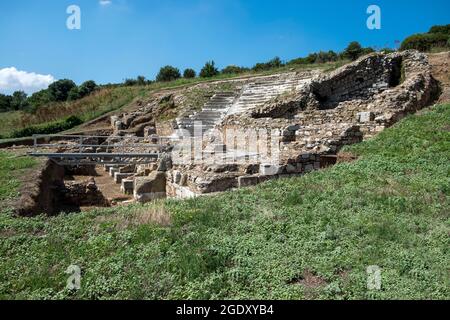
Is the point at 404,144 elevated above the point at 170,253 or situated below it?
above

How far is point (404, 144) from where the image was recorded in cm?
993

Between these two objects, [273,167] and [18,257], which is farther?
[273,167]

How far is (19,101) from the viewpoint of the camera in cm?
5206

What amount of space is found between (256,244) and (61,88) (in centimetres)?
4946

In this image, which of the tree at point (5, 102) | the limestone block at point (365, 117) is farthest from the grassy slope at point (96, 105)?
the tree at point (5, 102)

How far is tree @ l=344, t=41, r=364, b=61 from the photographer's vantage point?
29016 millimetres

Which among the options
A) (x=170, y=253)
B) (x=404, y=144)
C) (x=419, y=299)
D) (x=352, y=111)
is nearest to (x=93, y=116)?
(x=352, y=111)

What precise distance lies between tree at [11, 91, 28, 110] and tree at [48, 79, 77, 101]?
3481 mm

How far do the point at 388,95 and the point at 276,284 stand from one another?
11.2 metres

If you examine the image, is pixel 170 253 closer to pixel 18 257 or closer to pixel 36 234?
pixel 18 257

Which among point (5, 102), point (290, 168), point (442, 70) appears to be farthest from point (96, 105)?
point (5, 102)

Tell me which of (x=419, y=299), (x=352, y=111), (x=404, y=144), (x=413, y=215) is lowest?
(x=419, y=299)

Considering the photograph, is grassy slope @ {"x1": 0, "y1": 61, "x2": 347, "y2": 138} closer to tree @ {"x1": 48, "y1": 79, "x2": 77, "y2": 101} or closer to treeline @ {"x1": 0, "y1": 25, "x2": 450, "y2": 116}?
treeline @ {"x1": 0, "y1": 25, "x2": 450, "y2": 116}

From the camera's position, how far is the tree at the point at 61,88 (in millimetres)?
47356
